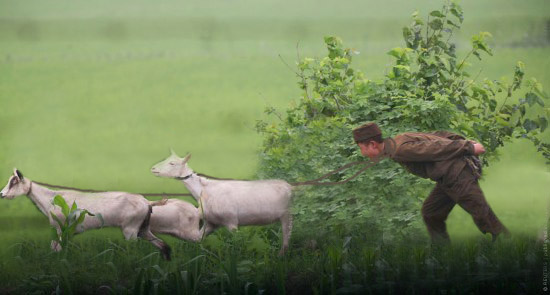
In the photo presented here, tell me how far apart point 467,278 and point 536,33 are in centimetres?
197

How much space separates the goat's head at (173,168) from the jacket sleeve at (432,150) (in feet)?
4.52

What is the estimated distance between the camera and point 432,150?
20.7ft

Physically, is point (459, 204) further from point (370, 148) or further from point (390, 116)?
point (390, 116)

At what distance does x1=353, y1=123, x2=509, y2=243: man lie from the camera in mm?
6332

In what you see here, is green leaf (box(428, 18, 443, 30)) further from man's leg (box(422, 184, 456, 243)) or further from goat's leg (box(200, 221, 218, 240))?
goat's leg (box(200, 221, 218, 240))

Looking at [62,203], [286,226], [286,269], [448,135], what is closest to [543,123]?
[448,135]

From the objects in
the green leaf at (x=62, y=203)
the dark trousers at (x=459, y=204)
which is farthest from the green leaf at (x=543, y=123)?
the green leaf at (x=62, y=203)

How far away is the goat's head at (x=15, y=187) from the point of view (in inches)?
256

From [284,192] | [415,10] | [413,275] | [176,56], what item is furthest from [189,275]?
[415,10]

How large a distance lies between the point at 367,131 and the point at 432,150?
1.36 ft

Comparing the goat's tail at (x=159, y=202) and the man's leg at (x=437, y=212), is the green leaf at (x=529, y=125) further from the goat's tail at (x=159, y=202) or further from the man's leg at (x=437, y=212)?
the goat's tail at (x=159, y=202)

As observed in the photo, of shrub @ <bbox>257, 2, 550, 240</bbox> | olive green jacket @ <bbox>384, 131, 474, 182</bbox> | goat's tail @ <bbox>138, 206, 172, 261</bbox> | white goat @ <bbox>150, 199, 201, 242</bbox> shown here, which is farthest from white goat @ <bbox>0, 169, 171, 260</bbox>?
olive green jacket @ <bbox>384, 131, 474, 182</bbox>

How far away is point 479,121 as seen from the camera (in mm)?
7301

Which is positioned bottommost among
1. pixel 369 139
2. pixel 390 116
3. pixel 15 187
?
pixel 15 187
